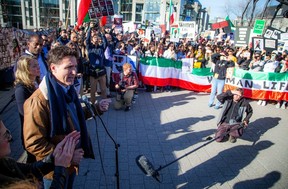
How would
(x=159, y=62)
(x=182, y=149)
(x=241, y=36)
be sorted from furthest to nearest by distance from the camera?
(x=241, y=36) < (x=159, y=62) < (x=182, y=149)

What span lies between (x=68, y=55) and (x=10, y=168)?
1187 mm

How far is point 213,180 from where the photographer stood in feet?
12.9

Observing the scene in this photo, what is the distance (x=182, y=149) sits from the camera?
16.1ft

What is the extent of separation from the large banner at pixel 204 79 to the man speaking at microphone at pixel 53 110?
7082 mm

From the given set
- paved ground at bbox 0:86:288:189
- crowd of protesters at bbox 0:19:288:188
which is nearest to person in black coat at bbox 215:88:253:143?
crowd of protesters at bbox 0:19:288:188

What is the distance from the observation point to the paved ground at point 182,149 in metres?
3.87

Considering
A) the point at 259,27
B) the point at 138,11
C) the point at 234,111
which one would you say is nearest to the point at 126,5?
the point at 138,11

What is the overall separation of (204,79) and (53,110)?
8330 millimetres

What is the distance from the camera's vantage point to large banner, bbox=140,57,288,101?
8406mm

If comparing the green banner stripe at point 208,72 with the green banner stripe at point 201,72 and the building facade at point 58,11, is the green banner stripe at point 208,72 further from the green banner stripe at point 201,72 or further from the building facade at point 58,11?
the building facade at point 58,11

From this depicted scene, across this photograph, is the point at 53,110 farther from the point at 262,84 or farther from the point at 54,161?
the point at 262,84

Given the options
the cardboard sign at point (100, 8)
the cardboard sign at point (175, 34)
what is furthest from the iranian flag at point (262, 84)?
the cardboard sign at point (100, 8)

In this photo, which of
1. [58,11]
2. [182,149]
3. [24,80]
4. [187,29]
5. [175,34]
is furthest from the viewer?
[58,11]

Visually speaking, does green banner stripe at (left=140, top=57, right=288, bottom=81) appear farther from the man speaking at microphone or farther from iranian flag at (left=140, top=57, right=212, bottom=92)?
the man speaking at microphone
